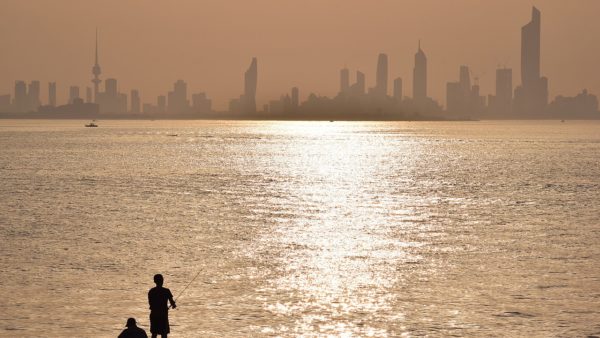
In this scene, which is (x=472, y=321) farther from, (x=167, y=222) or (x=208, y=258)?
(x=167, y=222)

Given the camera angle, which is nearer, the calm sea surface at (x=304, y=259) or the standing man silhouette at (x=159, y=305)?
the standing man silhouette at (x=159, y=305)

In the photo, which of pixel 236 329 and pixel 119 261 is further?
pixel 119 261

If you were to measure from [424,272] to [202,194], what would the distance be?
47.9 m

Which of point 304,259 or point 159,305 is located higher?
point 159,305

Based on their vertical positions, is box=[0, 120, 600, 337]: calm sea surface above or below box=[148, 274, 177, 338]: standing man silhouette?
below

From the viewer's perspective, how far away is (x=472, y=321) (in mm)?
31484

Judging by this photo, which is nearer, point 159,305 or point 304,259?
point 159,305

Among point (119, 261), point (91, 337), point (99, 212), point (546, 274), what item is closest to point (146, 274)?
point (119, 261)

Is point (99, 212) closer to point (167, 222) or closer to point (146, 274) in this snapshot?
point (167, 222)

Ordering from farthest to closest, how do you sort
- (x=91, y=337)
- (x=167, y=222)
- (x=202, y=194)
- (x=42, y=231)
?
(x=202, y=194) → (x=167, y=222) → (x=42, y=231) → (x=91, y=337)

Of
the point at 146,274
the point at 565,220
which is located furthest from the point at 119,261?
the point at 565,220

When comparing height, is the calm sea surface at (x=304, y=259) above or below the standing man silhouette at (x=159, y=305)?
below

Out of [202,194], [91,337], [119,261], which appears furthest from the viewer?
[202,194]

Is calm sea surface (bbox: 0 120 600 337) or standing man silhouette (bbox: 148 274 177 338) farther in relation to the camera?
calm sea surface (bbox: 0 120 600 337)
